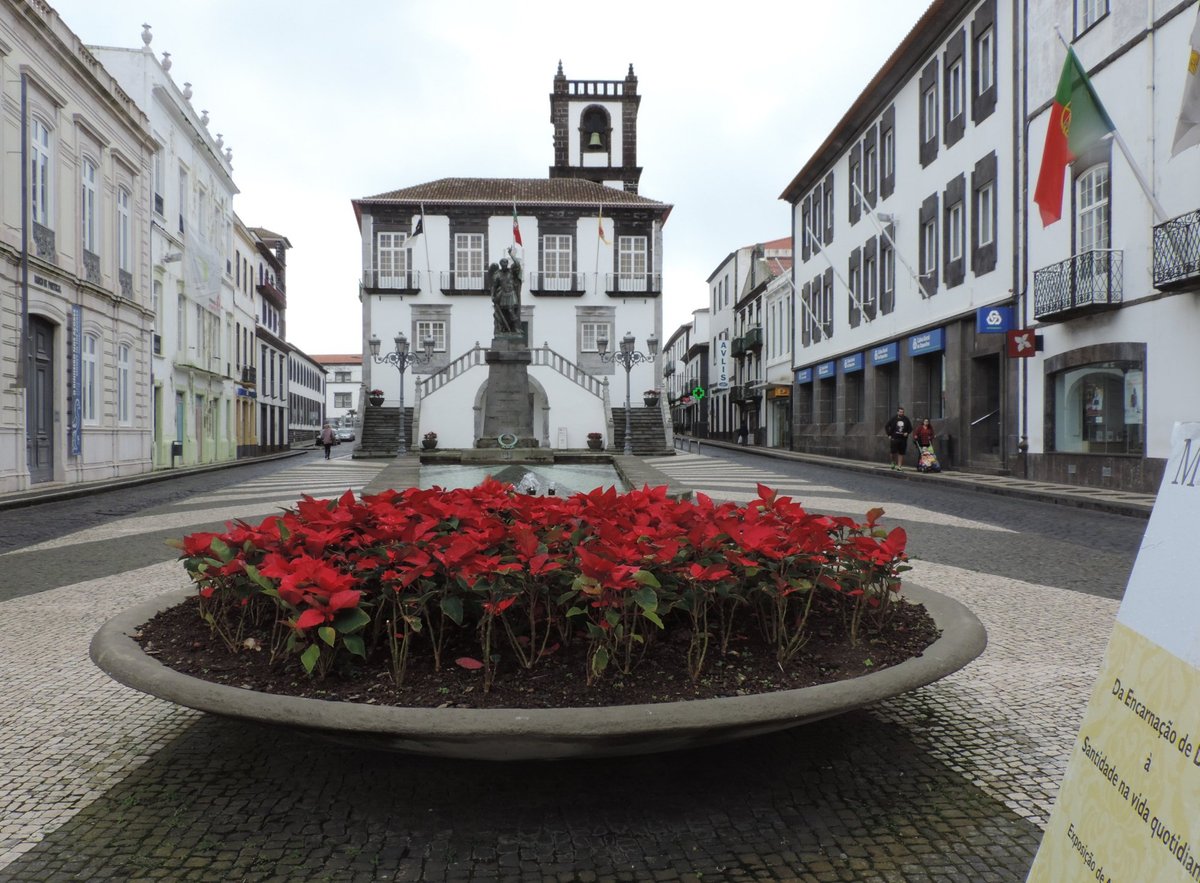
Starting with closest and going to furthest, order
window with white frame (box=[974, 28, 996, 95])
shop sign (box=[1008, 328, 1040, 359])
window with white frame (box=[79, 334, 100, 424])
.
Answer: shop sign (box=[1008, 328, 1040, 359]) < window with white frame (box=[79, 334, 100, 424]) < window with white frame (box=[974, 28, 996, 95])

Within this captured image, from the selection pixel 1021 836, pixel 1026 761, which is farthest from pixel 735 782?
pixel 1026 761

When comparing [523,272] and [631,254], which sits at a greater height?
[631,254]

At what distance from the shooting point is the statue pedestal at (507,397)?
18906 millimetres

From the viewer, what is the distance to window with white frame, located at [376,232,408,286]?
37.4 m

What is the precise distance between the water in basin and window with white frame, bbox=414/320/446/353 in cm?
2491

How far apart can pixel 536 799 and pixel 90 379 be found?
66.2ft

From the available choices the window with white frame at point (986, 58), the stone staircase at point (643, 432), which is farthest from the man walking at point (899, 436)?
the stone staircase at point (643, 432)

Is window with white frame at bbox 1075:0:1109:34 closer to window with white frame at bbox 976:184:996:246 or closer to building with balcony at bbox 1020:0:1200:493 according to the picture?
building with balcony at bbox 1020:0:1200:493

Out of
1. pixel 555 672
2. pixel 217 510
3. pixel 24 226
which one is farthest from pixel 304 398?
pixel 555 672

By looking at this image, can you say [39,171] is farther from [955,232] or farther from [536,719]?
[955,232]

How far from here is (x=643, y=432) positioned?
32500 mm

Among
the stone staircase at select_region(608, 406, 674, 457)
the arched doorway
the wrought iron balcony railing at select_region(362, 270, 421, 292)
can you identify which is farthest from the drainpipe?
the wrought iron balcony railing at select_region(362, 270, 421, 292)

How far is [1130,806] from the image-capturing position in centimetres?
137

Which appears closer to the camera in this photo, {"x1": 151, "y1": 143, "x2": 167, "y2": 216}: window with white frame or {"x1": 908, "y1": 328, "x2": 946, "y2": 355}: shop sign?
{"x1": 908, "y1": 328, "x2": 946, "y2": 355}: shop sign
